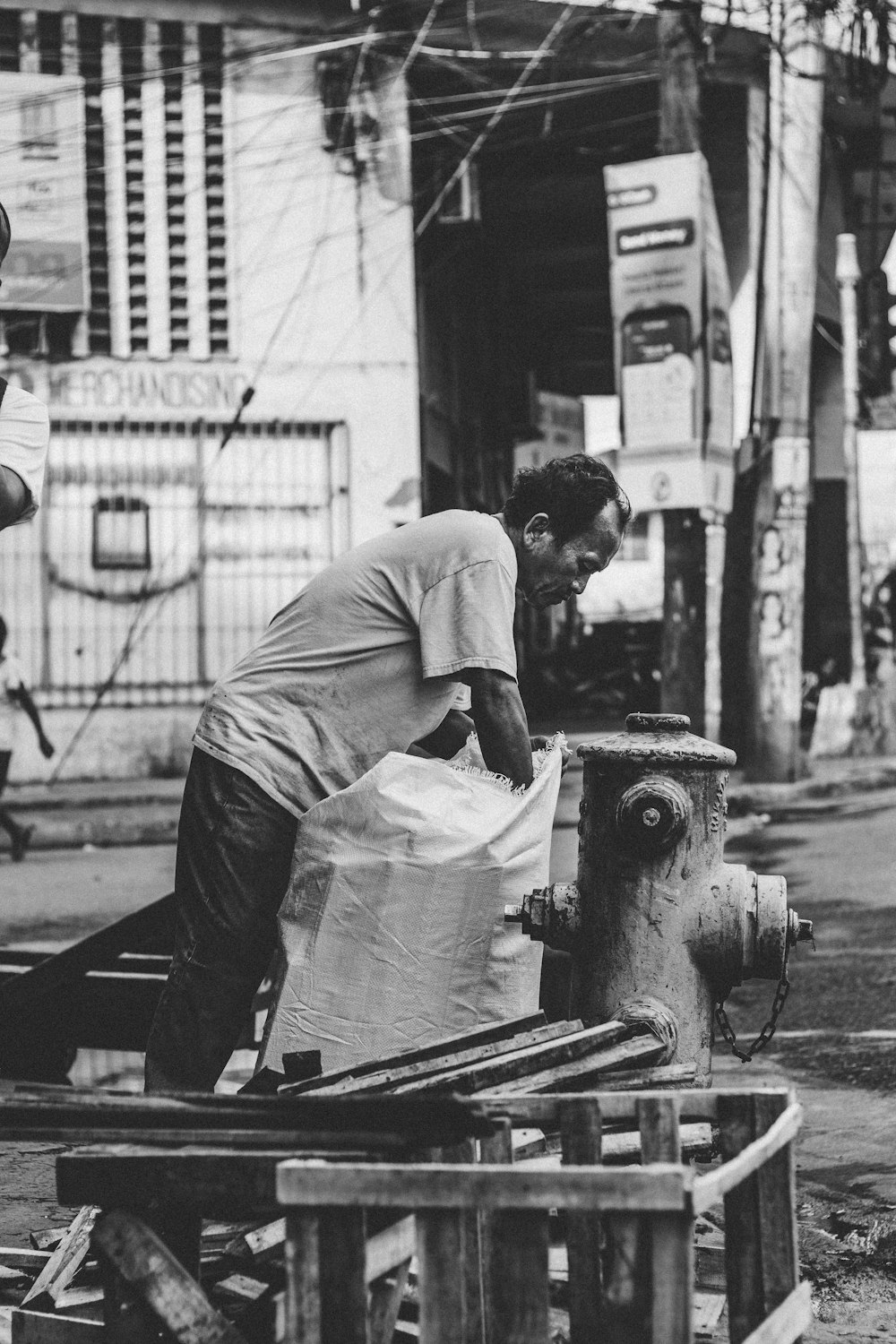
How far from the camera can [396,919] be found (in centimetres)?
322

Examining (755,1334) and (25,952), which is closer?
(755,1334)

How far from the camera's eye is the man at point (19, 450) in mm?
2873

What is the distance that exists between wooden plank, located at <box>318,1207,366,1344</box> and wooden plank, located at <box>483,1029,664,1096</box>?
→ 58cm

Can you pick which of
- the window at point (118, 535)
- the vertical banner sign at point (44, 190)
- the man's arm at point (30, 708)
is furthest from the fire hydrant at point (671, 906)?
the vertical banner sign at point (44, 190)

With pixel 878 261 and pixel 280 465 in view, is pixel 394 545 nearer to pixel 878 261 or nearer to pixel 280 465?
pixel 280 465

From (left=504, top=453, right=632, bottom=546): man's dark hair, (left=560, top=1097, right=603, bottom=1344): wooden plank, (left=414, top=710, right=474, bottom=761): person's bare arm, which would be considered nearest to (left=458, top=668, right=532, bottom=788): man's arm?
(left=504, top=453, right=632, bottom=546): man's dark hair

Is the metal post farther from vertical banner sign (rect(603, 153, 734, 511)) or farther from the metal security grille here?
the metal security grille

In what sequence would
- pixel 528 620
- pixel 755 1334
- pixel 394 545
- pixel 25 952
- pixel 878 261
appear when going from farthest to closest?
pixel 528 620
pixel 878 261
pixel 25 952
pixel 394 545
pixel 755 1334

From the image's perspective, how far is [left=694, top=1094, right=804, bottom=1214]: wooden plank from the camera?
1973 millimetres

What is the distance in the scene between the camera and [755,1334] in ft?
7.29

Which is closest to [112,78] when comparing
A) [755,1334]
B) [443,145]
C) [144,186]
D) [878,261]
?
[144,186]

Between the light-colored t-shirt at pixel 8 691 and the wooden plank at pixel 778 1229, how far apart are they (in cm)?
966

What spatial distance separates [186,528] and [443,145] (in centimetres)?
494

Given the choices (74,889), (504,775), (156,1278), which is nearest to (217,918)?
(504,775)
